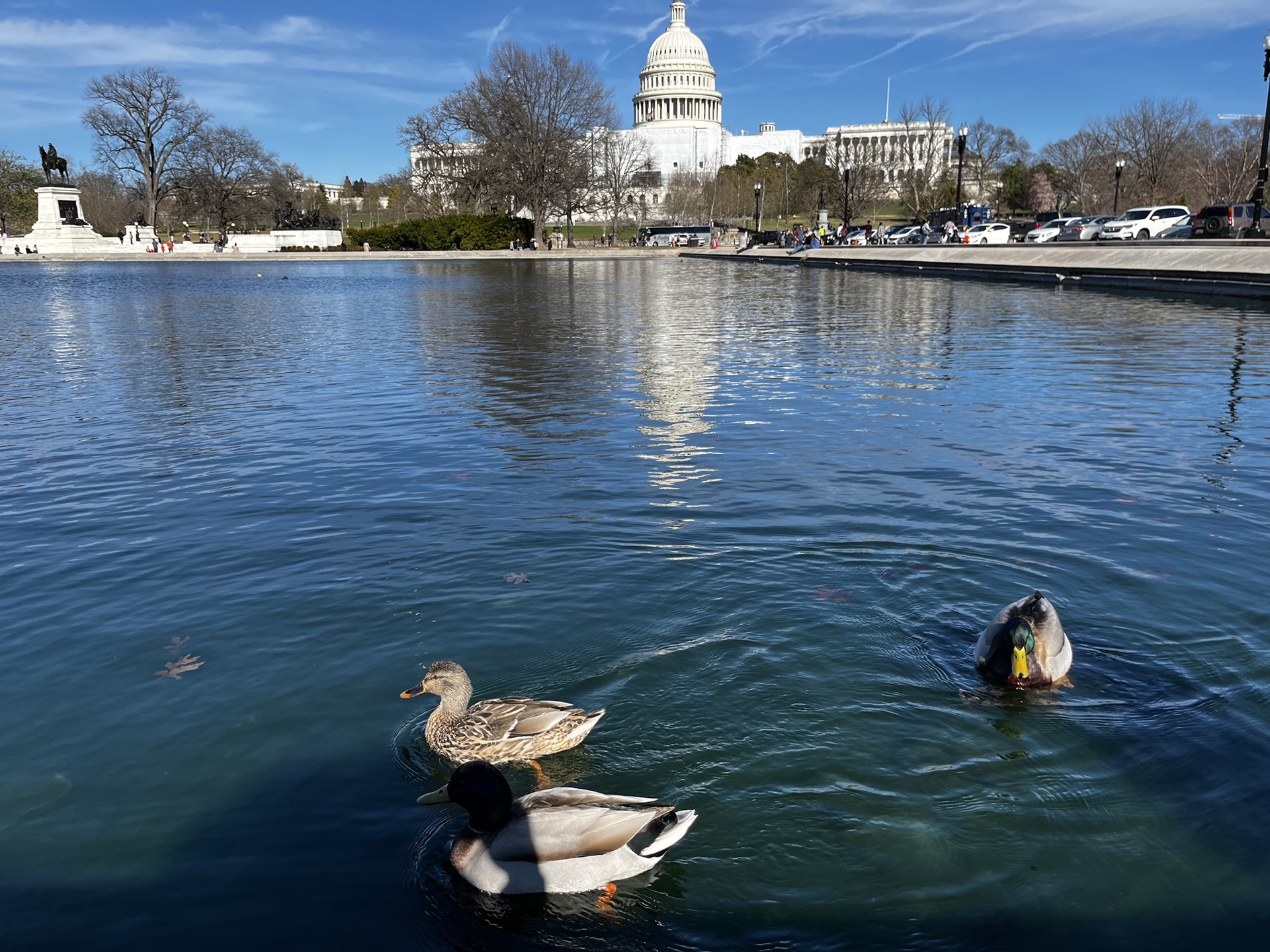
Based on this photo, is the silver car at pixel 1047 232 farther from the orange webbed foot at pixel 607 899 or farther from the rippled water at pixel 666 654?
the orange webbed foot at pixel 607 899

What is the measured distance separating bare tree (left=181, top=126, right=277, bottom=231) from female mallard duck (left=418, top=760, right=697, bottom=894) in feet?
315

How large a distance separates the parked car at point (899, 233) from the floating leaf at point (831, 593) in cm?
6230

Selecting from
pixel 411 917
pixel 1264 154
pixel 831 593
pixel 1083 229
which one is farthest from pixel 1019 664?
pixel 1083 229

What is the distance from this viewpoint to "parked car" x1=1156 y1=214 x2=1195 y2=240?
42125mm

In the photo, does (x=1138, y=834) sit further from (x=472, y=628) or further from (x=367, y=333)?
(x=367, y=333)

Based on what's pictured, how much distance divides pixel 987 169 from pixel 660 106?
195ft

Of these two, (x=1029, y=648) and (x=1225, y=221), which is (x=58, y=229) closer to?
(x=1225, y=221)

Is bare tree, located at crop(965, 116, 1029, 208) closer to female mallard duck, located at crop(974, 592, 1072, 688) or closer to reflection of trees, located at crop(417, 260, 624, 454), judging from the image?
reflection of trees, located at crop(417, 260, 624, 454)

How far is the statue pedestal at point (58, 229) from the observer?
2940 inches

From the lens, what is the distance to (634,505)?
801cm

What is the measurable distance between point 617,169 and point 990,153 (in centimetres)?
3937

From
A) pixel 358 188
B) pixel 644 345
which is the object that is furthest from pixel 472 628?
pixel 358 188

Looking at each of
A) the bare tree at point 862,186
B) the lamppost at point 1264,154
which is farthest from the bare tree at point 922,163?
the lamppost at point 1264,154

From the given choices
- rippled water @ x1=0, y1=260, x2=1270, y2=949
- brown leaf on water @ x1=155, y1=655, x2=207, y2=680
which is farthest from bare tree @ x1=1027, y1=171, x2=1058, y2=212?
brown leaf on water @ x1=155, y1=655, x2=207, y2=680
